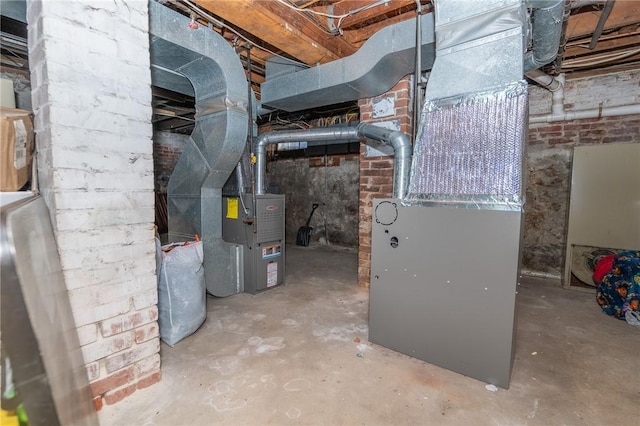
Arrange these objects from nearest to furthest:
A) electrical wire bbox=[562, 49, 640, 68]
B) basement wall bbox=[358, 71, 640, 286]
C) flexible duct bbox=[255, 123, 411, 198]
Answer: flexible duct bbox=[255, 123, 411, 198] → electrical wire bbox=[562, 49, 640, 68] → basement wall bbox=[358, 71, 640, 286]

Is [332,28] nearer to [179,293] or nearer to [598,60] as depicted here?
[179,293]

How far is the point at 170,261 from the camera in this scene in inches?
80.2

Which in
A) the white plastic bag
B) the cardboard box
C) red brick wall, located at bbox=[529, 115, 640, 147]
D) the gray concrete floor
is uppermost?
red brick wall, located at bbox=[529, 115, 640, 147]

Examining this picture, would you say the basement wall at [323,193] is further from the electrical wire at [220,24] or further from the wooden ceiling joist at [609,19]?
the wooden ceiling joist at [609,19]

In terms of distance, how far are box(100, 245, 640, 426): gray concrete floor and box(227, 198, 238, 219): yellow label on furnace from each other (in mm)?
1042

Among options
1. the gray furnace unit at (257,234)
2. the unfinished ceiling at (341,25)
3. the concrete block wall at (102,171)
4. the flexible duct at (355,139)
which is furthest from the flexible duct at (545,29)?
the gray furnace unit at (257,234)

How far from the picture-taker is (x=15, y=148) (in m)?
1.22

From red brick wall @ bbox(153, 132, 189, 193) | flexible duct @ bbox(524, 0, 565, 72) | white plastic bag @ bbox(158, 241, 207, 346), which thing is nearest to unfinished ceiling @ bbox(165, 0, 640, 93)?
flexible duct @ bbox(524, 0, 565, 72)

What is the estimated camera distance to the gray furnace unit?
3.11 metres

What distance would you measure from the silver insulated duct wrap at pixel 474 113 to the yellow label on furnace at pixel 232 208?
1.97m

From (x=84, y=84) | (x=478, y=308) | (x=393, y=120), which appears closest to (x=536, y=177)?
(x=393, y=120)

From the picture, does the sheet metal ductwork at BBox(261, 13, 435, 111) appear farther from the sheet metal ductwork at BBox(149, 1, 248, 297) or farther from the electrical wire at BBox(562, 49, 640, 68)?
the electrical wire at BBox(562, 49, 640, 68)

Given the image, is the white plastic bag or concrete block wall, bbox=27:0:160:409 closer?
concrete block wall, bbox=27:0:160:409

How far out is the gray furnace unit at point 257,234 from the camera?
3.11m
